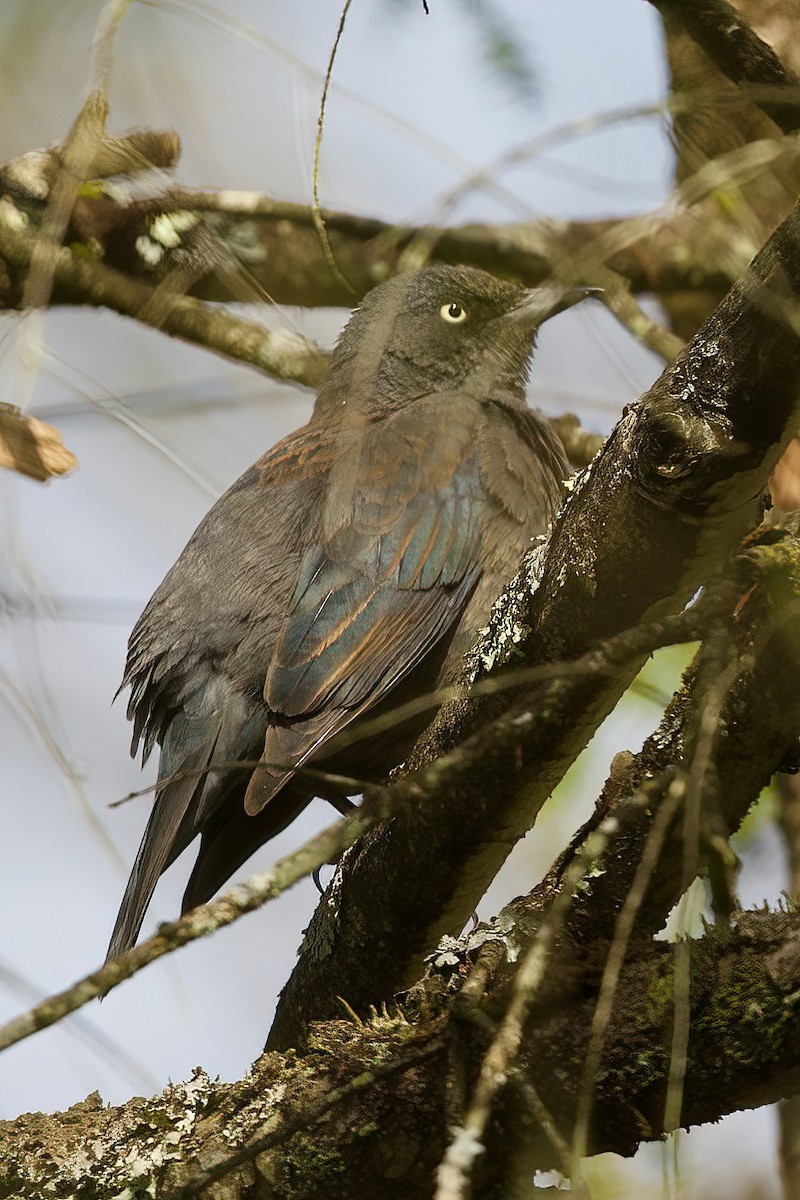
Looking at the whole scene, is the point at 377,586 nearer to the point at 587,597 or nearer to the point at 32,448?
the point at 32,448

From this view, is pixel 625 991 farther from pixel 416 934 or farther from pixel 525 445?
pixel 525 445

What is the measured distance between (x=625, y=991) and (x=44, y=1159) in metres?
1.36

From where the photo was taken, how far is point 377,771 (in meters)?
4.59

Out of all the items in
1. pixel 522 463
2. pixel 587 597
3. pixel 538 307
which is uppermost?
pixel 538 307

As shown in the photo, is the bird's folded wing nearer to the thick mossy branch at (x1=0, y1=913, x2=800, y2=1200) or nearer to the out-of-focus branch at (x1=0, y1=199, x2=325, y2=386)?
the out-of-focus branch at (x1=0, y1=199, x2=325, y2=386)

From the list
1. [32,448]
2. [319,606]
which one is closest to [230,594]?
[319,606]

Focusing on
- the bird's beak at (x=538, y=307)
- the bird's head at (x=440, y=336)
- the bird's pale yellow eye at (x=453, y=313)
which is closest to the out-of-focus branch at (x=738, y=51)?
the bird's beak at (x=538, y=307)

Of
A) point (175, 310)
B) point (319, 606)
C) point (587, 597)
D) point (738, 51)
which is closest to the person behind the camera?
point (738, 51)

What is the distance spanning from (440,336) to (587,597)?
2.98m

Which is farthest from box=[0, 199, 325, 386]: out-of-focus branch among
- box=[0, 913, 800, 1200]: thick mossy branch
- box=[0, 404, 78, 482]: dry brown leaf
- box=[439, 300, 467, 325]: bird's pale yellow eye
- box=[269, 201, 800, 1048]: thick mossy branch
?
box=[0, 913, 800, 1200]: thick mossy branch

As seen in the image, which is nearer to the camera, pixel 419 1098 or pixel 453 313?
pixel 419 1098

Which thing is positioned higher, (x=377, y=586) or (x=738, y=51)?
(x=377, y=586)

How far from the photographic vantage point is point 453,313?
5391 millimetres

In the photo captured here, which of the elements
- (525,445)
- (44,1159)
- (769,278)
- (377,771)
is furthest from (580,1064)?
(525,445)
